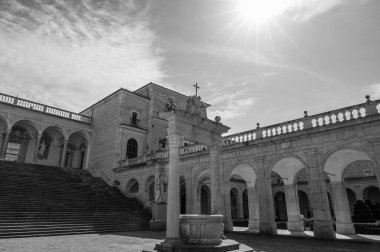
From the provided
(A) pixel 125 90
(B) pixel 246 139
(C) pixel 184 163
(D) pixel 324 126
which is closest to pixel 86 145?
(A) pixel 125 90

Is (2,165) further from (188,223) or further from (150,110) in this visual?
(188,223)

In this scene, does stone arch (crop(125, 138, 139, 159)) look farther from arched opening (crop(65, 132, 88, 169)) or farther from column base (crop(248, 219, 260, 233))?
column base (crop(248, 219, 260, 233))

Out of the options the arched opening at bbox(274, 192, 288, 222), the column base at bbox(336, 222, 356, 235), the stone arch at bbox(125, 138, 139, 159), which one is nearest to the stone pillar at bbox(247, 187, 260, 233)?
the column base at bbox(336, 222, 356, 235)

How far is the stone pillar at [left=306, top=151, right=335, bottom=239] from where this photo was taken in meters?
13.0

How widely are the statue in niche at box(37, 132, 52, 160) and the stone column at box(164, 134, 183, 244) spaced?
24.8 metres

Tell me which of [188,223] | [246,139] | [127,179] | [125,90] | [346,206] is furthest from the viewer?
[125,90]

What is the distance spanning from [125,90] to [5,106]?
1132 cm

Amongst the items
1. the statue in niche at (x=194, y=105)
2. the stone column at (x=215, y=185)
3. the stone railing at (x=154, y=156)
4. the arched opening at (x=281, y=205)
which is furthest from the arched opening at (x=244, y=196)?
the statue in niche at (x=194, y=105)

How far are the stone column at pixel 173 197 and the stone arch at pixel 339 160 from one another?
9.24m

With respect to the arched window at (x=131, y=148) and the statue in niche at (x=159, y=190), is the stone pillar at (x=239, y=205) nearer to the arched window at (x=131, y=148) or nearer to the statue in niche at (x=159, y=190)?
the arched window at (x=131, y=148)

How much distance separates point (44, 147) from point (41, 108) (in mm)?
4196

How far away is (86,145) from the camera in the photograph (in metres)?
31.0

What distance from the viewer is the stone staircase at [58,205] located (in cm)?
1359

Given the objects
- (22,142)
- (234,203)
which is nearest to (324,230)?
(234,203)
